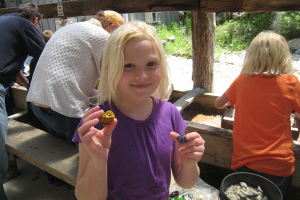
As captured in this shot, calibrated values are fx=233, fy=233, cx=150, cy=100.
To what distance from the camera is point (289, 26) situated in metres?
9.75

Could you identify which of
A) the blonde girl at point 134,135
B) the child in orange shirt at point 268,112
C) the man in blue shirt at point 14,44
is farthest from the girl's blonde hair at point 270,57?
the man in blue shirt at point 14,44

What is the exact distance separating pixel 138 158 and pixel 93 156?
0.87 feet

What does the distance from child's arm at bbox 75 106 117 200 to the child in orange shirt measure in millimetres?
1260

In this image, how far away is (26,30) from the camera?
2434mm

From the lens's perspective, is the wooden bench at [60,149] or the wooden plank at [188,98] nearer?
the wooden bench at [60,149]

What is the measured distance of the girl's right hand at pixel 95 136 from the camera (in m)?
0.87

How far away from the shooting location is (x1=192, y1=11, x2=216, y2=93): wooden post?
11.2 feet

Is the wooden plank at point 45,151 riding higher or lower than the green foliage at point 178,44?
lower

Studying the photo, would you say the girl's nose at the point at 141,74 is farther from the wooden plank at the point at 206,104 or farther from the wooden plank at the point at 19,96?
the wooden plank at the point at 19,96

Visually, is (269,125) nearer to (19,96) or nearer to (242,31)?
(19,96)

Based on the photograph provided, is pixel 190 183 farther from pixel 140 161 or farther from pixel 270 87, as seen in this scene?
pixel 270 87

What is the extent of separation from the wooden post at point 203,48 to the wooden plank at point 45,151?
2436mm

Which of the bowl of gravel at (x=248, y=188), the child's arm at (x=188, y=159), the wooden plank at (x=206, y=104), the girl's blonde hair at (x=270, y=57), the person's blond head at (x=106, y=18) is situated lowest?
the wooden plank at (x=206, y=104)

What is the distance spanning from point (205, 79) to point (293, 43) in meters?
6.76
